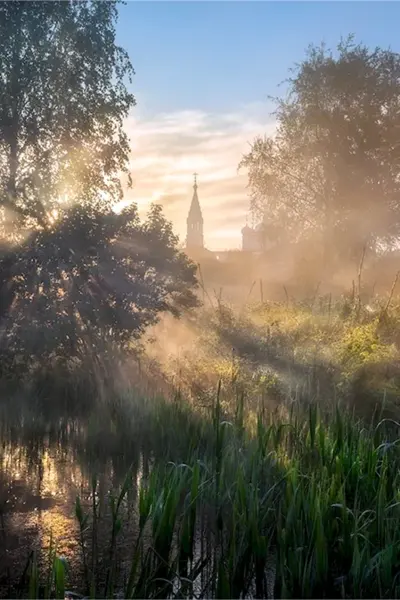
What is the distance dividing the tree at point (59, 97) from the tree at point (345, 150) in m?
12.9

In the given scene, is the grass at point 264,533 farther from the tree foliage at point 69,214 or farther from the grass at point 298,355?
the tree foliage at point 69,214

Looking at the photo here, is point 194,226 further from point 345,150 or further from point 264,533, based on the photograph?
point 264,533

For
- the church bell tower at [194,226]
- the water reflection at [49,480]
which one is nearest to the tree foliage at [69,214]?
the water reflection at [49,480]

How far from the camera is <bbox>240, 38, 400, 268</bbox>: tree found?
25.2 m

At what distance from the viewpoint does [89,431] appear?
730 cm

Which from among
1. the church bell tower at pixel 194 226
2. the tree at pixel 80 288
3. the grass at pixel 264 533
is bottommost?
the grass at pixel 264 533

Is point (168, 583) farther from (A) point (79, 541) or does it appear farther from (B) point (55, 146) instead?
(B) point (55, 146)

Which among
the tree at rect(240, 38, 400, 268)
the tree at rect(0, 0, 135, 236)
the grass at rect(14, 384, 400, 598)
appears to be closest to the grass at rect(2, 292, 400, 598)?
the grass at rect(14, 384, 400, 598)

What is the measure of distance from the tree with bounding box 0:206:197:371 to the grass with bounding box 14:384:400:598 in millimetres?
5469

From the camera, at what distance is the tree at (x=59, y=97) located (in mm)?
13500

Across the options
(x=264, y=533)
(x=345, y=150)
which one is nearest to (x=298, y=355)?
(x=264, y=533)

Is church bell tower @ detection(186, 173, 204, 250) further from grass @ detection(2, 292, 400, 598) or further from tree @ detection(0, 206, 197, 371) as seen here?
grass @ detection(2, 292, 400, 598)

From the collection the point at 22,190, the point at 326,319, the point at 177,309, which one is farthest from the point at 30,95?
the point at 326,319

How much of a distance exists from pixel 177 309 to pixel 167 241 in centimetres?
146
